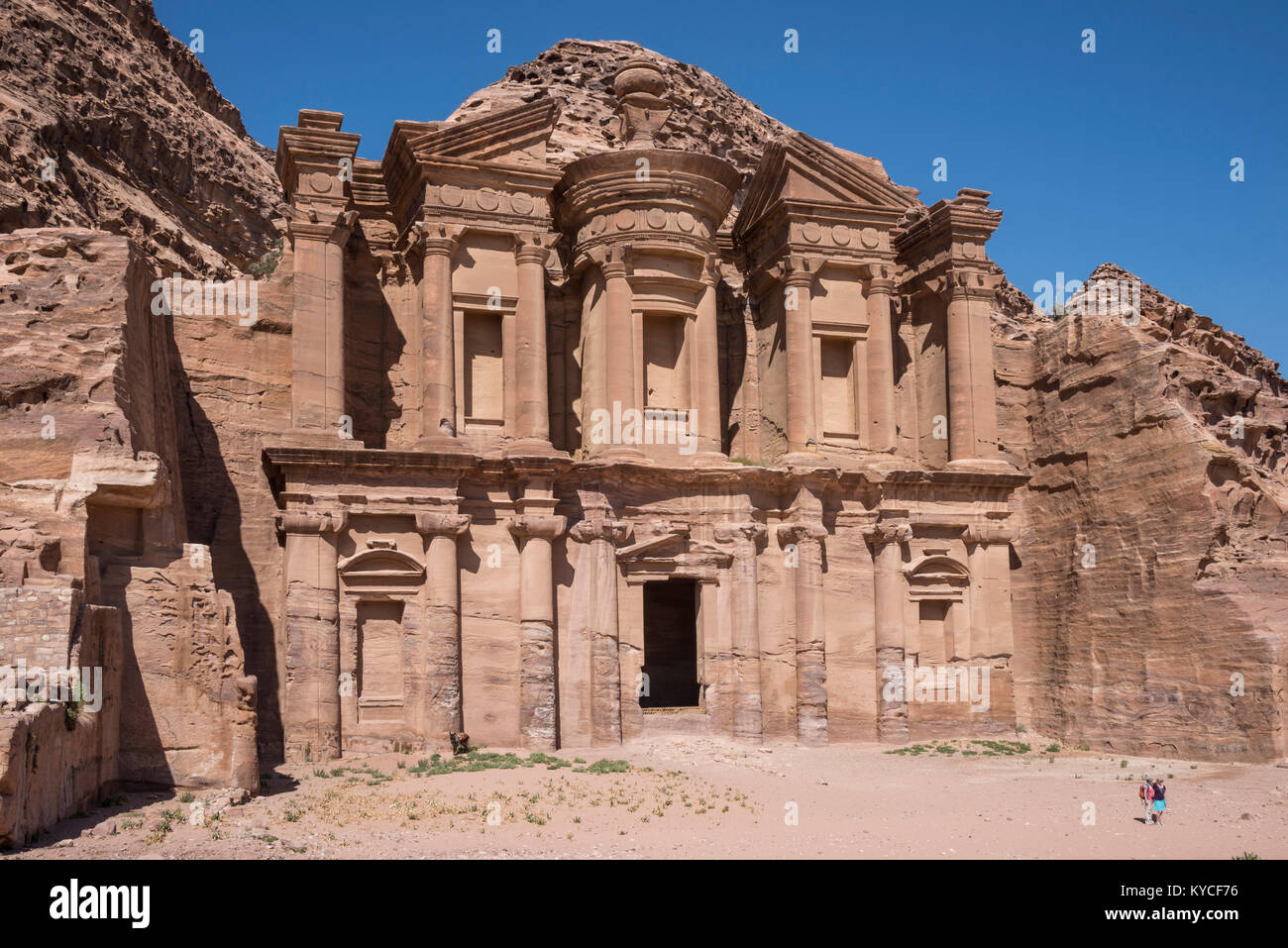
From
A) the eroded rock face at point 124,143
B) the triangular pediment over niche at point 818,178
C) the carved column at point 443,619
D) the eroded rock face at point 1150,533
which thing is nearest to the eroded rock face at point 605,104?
the triangular pediment over niche at point 818,178

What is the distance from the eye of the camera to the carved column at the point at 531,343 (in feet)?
83.2

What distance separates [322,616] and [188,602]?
20.1ft

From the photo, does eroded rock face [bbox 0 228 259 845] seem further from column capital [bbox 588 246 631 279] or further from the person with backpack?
the person with backpack

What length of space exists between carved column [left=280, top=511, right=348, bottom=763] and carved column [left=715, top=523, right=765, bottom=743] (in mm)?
8021

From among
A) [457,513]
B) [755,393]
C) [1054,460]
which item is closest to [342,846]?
[457,513]

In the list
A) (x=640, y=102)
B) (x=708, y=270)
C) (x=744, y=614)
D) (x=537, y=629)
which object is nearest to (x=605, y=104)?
(x=640, y=102)

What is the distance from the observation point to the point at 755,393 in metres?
29.4

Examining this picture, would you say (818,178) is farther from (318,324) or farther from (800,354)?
(318,324)

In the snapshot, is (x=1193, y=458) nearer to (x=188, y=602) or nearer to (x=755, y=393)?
(x=755, y=393)

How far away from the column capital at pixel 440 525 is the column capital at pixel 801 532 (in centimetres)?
696

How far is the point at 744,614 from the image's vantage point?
1007 inches

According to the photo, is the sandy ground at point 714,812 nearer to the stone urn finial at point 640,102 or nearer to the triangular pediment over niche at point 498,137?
the triangular pediment over niche at point 498,137

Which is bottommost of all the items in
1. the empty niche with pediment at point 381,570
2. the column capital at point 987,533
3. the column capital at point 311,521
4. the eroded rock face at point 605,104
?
the empty niche with pediment at point 381,570

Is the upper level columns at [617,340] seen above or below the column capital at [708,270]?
below
